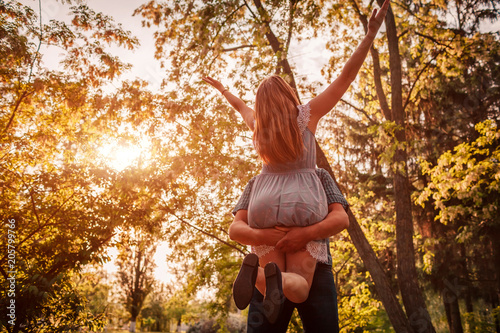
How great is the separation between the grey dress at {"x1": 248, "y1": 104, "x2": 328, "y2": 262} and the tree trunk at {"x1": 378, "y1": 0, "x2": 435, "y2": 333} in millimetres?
4195

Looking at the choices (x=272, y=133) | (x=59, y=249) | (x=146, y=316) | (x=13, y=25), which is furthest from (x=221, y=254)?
(x=146, y=316)

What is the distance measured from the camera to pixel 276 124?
2.01 meters

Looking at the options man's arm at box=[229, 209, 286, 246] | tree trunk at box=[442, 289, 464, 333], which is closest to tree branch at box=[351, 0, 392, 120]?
man's arm at box=[229, 209, 286, 246]

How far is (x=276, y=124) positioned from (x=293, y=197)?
0.47 metres

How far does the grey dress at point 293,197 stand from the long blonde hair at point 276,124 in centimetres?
6

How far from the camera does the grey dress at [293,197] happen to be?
5.83ft

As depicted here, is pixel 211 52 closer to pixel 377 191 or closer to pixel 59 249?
pixel 59 249

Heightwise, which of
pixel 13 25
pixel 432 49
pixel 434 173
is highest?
pixel 432 49

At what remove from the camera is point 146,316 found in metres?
35.0

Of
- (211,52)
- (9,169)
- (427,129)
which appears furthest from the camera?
(427,129)

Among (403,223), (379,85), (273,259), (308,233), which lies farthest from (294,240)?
(379,85)

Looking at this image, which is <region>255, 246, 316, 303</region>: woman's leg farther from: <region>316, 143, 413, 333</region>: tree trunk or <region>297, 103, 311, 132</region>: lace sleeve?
<region>316, 143, 413, 333</region>: tree trunk

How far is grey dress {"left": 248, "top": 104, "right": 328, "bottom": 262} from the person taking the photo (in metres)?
1.78

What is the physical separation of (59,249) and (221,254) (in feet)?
16.8
